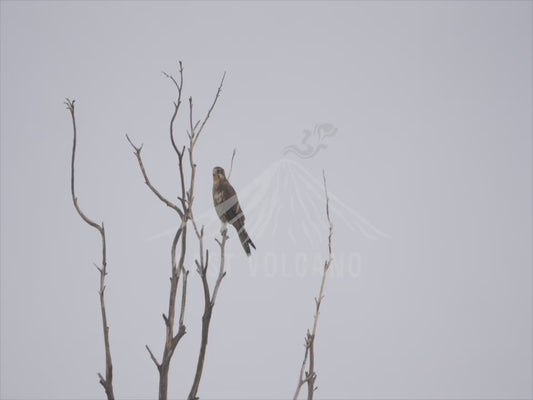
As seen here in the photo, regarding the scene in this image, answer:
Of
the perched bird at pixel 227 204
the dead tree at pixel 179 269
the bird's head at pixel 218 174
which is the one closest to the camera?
the dead tree at pixel 179 269

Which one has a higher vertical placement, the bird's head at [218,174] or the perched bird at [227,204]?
the bird's head at [218,174]

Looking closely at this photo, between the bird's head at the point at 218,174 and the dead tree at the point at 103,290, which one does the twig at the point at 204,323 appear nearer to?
the dead tree at the point at 103,290

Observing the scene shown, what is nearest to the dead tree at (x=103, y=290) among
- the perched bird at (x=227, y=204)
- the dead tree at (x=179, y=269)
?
the dead tree at (x=179, y=269)

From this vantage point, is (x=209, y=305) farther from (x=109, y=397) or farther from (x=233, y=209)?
(x=233, y=209)

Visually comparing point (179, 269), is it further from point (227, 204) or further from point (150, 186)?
point (227, 204)

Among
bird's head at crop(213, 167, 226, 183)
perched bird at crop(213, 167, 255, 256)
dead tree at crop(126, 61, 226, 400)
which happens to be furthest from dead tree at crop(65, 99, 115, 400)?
bird's head at crop(213, 167, 226, 183)

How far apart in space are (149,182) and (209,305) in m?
0.46

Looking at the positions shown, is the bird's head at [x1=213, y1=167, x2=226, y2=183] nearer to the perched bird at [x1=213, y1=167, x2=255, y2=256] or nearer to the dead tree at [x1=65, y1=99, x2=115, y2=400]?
the perched bird at [x1=213, y1=167, x2=255, y2=256]

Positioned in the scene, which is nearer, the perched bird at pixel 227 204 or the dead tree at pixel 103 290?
the dead tree at pixel 103 290

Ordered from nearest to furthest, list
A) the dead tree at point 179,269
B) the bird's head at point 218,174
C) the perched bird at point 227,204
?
the dead tree at point 179,269 → the perched bird at point 227,204 → the bird's head at point 218,174

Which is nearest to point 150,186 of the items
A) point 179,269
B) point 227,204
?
point 179,269

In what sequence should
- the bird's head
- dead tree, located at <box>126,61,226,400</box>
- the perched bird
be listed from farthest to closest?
the bird's head → the perched bird → dead tree, located at <box>126,61,226,400</box>

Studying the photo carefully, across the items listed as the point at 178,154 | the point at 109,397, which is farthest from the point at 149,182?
the point at 109,397

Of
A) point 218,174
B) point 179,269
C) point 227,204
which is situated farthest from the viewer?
point 218,174
